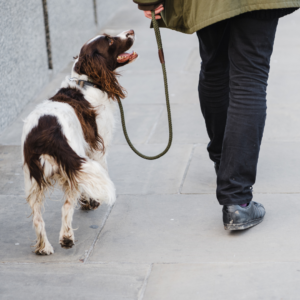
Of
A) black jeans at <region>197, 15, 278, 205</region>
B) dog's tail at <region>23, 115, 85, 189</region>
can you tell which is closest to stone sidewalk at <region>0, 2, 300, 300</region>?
black jeans at <region>197, 15, 278, 205</region>

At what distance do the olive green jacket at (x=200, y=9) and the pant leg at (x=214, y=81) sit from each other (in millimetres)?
150

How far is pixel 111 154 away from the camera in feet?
14.6

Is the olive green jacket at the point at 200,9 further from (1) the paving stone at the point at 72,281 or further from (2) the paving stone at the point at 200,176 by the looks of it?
(1) the paving stone at the point at 72,281

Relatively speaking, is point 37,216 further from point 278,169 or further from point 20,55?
point 20,55

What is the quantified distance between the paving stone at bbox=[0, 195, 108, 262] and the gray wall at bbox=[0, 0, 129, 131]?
5.72 feet

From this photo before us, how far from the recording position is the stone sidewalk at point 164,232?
2.63m

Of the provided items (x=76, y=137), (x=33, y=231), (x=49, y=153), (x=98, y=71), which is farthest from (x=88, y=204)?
(x=98, y=71)

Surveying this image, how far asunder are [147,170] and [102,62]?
109 centimetres

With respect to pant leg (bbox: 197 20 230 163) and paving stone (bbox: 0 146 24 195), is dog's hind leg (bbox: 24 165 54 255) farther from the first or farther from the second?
pant leg (bbox: 197 20 230 163)

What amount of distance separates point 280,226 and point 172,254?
0.74 metres

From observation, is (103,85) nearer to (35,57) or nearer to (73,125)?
(73,125)

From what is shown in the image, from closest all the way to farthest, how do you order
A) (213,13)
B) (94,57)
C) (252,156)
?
(213,13), (252,156), (94,57)

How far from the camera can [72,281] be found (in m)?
2.71

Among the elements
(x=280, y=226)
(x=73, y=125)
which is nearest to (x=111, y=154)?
(x=73, y=125)
